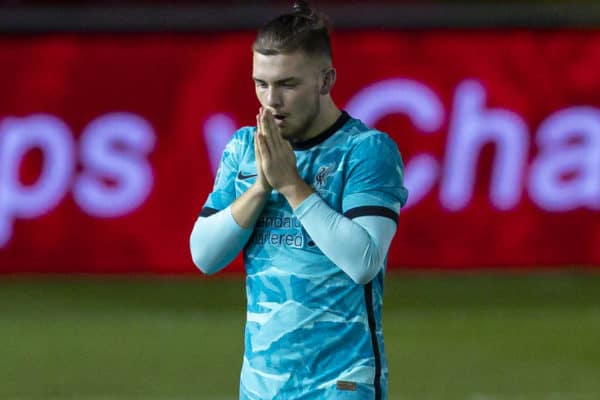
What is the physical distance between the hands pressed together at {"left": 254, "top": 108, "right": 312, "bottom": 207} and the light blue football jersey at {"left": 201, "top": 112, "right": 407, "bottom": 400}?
4.1 inches

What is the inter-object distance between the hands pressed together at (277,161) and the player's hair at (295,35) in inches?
6.9

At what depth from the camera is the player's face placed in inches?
126

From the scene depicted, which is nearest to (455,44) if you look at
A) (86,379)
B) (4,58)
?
(4,58)

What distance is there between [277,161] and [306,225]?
0.56ft

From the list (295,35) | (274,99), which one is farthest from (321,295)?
(295,35)

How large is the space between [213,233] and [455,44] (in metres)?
6.69


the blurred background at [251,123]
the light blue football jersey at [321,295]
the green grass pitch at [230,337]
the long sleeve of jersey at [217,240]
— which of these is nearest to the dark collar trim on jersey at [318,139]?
the light blue football jersey at [321,295]

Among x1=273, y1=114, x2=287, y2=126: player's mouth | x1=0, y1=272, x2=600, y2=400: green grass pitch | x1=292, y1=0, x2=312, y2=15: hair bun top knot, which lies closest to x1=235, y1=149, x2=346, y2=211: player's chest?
x1=273, y1=114, x2=287, y2=126: player's mouth

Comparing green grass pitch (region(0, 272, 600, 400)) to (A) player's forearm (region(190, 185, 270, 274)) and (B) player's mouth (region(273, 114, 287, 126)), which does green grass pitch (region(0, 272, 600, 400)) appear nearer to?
(A) player's forearm (region(190, 185, 270, 274))

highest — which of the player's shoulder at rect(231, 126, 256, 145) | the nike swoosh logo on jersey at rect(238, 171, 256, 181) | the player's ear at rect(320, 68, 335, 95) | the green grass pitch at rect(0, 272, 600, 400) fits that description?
the player's ear at rect(320, 68, 335, 95)

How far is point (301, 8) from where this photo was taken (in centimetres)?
336

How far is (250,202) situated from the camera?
3.23 m

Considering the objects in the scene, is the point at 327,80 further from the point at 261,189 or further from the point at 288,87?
the point at 261,189

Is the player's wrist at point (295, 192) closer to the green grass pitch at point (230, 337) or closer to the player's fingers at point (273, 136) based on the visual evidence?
the player's fingers at point (273, 136)
